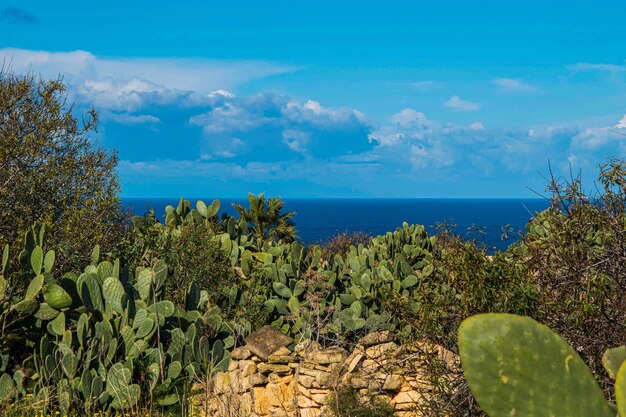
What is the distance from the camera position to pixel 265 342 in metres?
9.55

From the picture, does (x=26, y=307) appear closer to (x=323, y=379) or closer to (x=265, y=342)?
(x=265, y=342)

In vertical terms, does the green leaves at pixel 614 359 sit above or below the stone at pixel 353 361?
above

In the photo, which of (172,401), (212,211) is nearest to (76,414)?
(172,401)

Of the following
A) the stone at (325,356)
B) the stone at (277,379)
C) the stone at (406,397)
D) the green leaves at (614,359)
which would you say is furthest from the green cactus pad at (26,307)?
the green leaves at (614,359)

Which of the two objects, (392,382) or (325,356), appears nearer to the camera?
(392,382)

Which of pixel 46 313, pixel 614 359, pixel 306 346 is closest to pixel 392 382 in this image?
pixel 306 346

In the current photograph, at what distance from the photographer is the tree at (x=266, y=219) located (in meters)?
16.4

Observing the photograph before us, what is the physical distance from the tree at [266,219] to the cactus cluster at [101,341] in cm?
632

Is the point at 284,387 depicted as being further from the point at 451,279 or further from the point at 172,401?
the point at 451,279

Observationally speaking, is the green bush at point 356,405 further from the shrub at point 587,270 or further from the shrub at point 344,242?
the shrub at point 344,242

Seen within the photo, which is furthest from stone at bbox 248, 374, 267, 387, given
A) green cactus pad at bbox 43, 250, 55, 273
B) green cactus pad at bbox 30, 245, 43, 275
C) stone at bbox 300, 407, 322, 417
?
green cactus pad at bbox 30, 245, 43, 275

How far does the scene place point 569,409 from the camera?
2.61 metres

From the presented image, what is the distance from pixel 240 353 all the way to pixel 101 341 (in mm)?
1823

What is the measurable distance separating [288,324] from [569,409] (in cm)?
874
